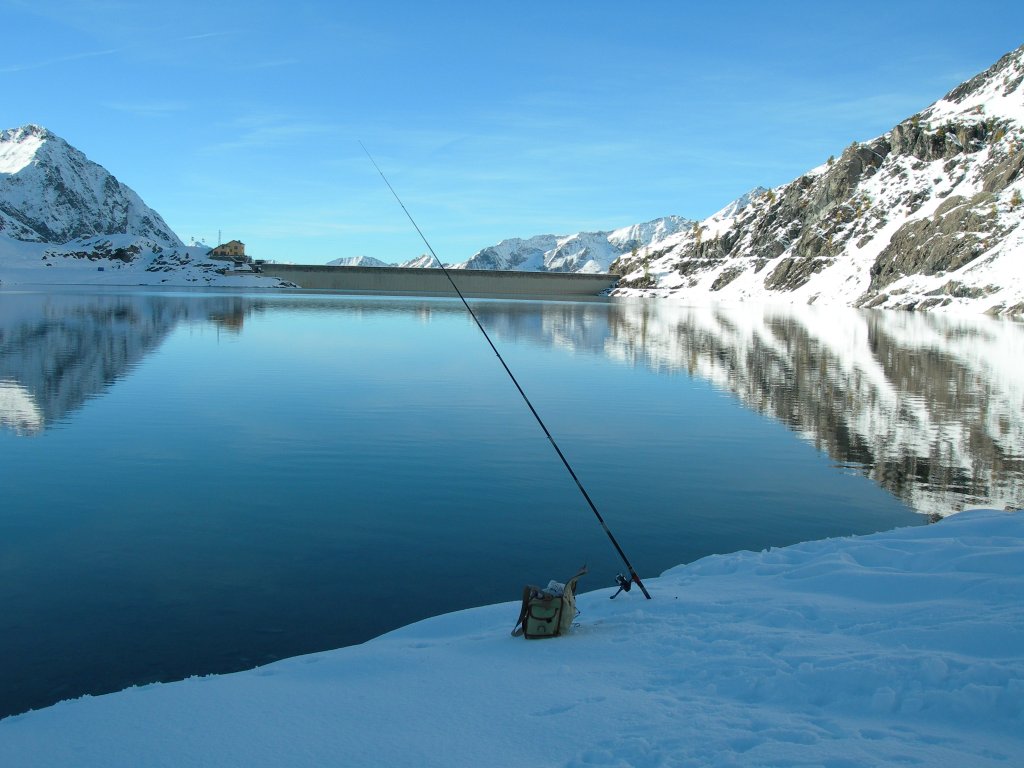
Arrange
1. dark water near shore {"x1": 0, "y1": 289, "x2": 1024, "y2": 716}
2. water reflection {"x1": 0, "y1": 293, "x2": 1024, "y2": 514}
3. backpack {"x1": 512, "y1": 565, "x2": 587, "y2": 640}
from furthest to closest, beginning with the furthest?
1. water reflection {"x1": 0, "y1": 293, "x2": 1024, "y2": 514}
2. dark water near shore {"x1": 0, "y1": 289, "x2": 1024, "y2": 716}
3. backpack {"x1": 512, "y1": 565, "x2": 587, "y2": 640}

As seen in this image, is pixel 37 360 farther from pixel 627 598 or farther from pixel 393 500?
pixel 627 598

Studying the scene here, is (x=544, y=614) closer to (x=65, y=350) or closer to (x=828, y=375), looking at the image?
(x=828, y=375)

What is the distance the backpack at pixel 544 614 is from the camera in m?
7.95

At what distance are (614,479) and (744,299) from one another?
5612 inches

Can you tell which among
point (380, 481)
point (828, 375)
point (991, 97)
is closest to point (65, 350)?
point (380, 481)

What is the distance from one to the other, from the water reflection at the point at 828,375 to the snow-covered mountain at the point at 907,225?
154 ft

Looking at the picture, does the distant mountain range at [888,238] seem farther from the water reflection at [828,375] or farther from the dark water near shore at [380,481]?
the dark water near shore at [380,481]

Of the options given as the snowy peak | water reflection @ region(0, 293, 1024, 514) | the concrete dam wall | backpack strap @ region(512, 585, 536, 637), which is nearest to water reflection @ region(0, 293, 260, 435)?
water reflection @ region(0, 293, 1024, 514)

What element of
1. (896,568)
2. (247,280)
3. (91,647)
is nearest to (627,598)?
(896,568)

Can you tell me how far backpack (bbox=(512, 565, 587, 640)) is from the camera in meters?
7.95

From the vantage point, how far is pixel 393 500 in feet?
45.6

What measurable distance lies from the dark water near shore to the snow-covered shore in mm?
1310

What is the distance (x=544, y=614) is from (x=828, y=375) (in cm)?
2766

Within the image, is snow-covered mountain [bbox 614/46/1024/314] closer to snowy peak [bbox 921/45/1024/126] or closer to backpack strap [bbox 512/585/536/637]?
snowy peak [bbox 921/45/1024/126]
